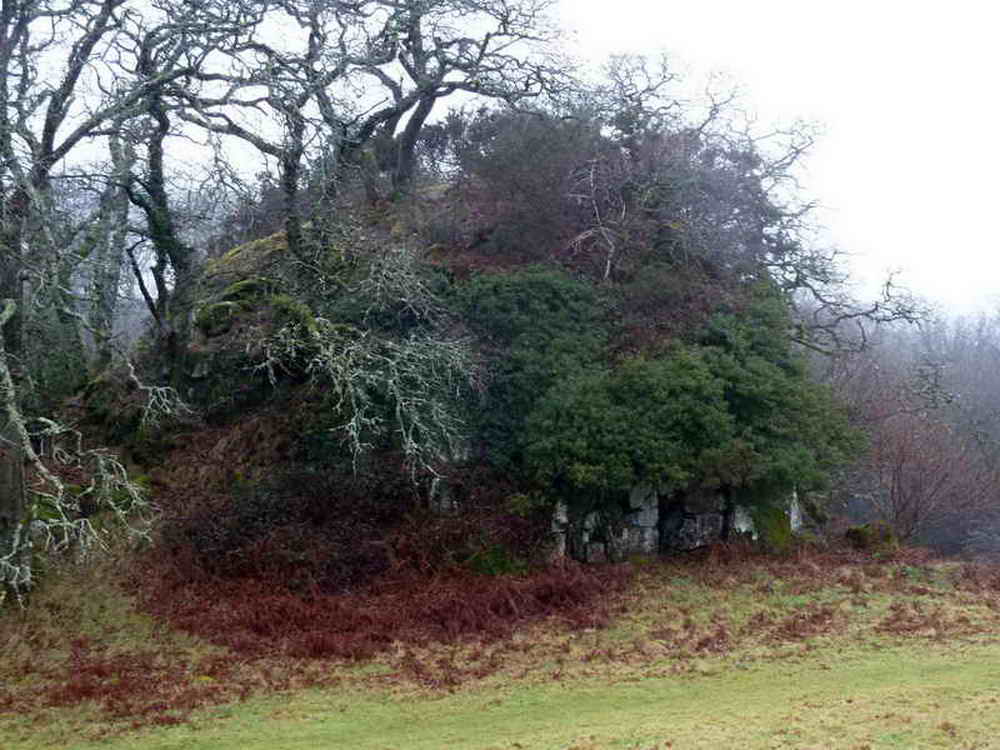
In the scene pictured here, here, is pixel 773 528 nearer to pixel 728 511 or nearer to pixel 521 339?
pixel 728 511

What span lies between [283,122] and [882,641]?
11449mm

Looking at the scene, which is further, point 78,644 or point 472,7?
point 472,7

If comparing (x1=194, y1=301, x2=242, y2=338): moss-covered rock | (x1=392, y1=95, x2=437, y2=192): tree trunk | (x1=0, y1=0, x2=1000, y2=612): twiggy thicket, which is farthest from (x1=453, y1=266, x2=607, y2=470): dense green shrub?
(x1=392, y1=95, x2=437, y2=192): tree trunk

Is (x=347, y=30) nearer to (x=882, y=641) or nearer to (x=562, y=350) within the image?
(x=562, y=350)

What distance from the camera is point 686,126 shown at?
19.5m

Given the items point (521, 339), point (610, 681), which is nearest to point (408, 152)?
point (521, 339)

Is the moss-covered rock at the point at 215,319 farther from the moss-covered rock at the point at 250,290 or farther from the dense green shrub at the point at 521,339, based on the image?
the dense green shrub at the point at 521,339

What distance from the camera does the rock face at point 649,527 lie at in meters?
14.9

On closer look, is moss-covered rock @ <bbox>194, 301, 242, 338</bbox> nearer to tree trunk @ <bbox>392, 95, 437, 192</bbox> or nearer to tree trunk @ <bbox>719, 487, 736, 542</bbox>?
tree trunk @ <bbox>392, 95, 437, 192</bbox>

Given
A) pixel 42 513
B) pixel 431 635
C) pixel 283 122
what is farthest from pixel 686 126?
pixel 42 513

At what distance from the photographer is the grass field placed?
883 centimetres

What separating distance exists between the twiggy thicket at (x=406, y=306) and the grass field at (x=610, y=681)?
1.79 metres

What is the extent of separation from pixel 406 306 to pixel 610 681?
23.9ft

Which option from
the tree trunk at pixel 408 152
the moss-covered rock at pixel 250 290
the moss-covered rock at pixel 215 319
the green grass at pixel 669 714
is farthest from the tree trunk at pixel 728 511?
the tree trunk at pixel 408 152
